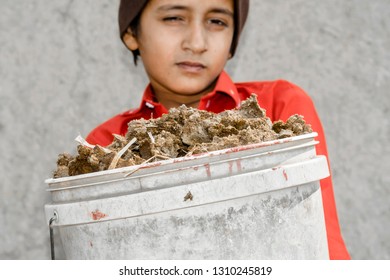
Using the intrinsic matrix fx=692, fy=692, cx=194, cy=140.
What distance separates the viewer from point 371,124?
2.55 m

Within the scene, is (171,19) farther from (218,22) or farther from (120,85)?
(120,85)

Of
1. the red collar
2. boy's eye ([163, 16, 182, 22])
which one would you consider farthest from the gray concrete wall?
boy's eye ([163, 16, 182, 22])

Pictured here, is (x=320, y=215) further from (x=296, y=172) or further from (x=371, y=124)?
(x=371, y=124)

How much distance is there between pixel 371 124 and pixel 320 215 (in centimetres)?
139

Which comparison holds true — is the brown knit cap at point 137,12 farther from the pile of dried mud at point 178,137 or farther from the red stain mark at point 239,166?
the red stain mark at point 239,166

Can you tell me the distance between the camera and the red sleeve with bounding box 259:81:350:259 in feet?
4.91

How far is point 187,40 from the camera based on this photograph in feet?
6.70

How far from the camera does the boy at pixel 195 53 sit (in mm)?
2025

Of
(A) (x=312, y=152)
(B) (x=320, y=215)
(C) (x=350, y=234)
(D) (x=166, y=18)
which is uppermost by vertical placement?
(D) (x=166, y=18)

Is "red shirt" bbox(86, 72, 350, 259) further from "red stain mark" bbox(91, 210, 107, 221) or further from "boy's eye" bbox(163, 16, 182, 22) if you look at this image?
"red stain mark" bbox(91, 210, 107, 221)

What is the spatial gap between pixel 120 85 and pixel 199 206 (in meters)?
1.55

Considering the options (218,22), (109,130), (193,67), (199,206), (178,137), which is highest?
(218,22)

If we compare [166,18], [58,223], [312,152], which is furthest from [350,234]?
[58,223]

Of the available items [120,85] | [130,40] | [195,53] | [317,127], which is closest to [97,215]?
[317,127]
